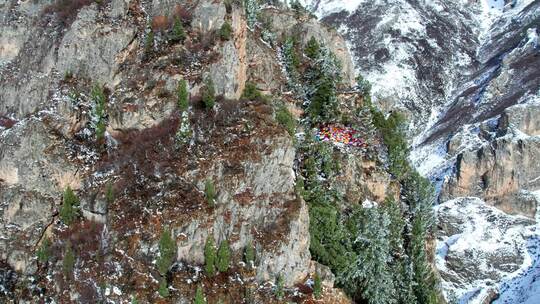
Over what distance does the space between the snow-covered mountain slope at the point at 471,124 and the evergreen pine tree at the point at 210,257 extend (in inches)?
1856

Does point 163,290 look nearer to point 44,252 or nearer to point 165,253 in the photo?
point 165,253

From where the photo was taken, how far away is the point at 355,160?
211 feet

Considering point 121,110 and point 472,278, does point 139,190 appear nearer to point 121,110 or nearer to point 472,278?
point 121,110

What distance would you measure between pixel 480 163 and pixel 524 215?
49.8ft

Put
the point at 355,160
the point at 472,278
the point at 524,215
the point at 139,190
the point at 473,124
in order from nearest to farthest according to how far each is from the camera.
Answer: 1. the point at 139,190
2. the point at 355,160
3. the point at 472,278
4. the point at 524,215
5. the point at 473,124

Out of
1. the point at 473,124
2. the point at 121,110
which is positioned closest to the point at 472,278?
the point at 473,124

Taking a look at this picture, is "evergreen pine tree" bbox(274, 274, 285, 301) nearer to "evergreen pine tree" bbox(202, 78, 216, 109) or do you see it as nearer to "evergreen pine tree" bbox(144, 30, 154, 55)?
"evergreen pine tree" bbox(202, 78, 216, 109)

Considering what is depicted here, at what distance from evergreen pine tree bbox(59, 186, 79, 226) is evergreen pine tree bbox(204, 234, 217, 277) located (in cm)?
1231

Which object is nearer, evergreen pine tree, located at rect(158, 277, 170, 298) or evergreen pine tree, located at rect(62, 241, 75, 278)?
evergreen pine tree, located at rect(158, 277, 170, 298)

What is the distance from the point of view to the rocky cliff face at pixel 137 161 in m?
50.3

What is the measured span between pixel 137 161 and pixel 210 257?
1217 centimetres

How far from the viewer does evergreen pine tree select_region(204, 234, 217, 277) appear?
163ft

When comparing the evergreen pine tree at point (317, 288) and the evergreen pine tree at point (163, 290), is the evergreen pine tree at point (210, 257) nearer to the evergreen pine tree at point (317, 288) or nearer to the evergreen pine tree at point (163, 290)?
the evergreen pine tree at point (163, 290)

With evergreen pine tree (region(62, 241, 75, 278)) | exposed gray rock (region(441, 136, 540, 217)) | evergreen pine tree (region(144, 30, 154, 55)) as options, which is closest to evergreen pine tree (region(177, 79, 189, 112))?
evergreen pine tree (region(144, 30, 154, 55))
